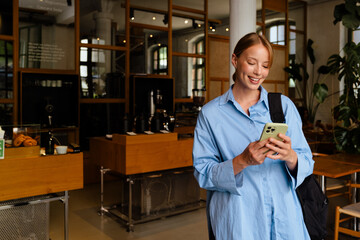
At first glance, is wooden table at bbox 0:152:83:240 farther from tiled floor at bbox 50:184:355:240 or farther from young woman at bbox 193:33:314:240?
young woman at bbox 193:33:314:240

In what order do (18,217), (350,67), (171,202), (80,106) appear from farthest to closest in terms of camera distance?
1. (80,106)
2. (350,67)
3. (171,202)
4. (18,217)

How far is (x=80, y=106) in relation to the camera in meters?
6.54

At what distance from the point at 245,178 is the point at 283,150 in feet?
0.69

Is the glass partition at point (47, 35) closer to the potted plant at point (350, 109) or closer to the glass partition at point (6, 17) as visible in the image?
the glass partition at point (6, 17)

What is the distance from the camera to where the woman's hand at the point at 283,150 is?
1263 mm

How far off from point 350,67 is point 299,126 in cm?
495

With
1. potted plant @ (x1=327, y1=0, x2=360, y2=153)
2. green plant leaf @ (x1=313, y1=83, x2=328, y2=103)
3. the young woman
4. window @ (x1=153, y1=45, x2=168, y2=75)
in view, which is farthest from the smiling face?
window @ (x1=153, y1=45, x2=168, y2=75)

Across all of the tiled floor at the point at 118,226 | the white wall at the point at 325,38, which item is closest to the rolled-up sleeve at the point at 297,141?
the tiled floor at the point at 118,226

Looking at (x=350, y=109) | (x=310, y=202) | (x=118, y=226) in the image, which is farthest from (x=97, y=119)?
(x=310, y=202)

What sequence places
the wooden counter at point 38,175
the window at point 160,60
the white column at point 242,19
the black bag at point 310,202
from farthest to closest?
the window at point 160,60 < the white column at point 242,19 < the wooden counter at point 38,175 < the black bag at point 310,202

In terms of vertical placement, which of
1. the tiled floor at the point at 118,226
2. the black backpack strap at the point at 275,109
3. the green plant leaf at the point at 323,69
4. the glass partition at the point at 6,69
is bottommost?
the tiled floor at the point at 118,226

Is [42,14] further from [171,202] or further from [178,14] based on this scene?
[171,202]

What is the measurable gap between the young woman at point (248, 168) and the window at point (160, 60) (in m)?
5.90

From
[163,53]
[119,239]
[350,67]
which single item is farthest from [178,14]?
[119,239]
